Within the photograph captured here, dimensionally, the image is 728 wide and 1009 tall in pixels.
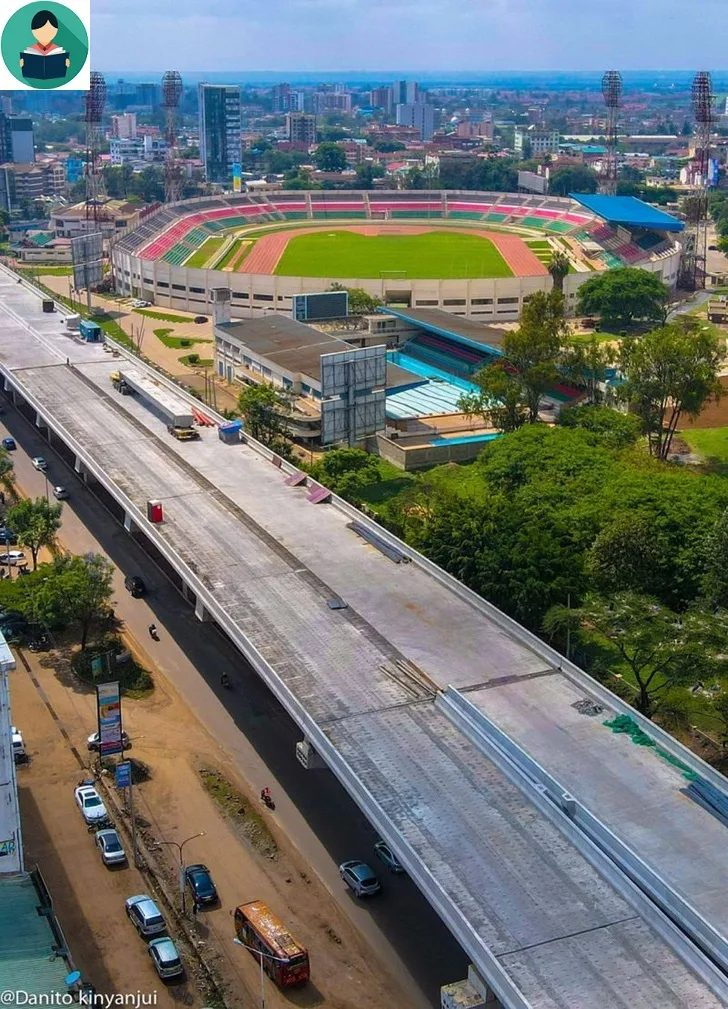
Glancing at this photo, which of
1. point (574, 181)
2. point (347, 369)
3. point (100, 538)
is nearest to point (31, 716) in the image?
point (100, 538)

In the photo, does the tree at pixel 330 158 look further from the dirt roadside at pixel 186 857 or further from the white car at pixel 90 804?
the white car at pixel 90 804

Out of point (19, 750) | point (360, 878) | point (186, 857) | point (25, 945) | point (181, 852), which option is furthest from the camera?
point (19, 750)

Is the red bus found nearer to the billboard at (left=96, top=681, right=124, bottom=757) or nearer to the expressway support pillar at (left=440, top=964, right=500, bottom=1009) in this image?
the expressway support pillar at (left=440, top=964, right=500, bottom=1009)

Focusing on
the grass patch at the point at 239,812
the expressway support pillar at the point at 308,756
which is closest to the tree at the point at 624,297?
the grass patch at the point at 239,812

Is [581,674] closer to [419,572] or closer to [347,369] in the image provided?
[419,572]

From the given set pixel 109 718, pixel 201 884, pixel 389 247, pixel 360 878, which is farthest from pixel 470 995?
pixel 389 247

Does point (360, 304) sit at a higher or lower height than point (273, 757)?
higher

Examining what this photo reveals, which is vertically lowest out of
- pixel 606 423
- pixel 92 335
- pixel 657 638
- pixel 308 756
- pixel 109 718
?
pixel 308 756

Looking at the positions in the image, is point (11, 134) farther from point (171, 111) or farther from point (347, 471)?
point (347, 471)
